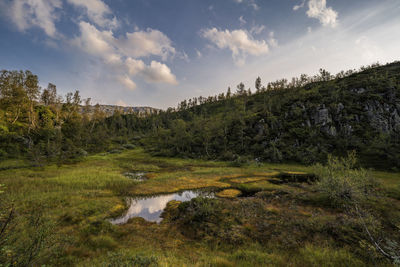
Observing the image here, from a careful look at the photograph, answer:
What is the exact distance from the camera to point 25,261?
4.86 metres

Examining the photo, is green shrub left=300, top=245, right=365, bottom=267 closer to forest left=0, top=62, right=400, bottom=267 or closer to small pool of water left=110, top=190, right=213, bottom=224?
forest left=0, top=62, right=400, bottom=267

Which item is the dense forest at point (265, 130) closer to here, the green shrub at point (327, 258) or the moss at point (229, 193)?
the moss at point (229, 193)

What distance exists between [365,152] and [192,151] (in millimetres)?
56903

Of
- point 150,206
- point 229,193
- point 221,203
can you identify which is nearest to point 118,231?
point 150,206

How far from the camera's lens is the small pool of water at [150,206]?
15781 millimetres

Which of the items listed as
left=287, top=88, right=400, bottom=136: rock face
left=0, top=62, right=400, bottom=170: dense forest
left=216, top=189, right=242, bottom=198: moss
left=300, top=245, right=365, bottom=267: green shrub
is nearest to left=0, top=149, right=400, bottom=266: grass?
left=300, top=245, right=365, bottom=267: green shrub

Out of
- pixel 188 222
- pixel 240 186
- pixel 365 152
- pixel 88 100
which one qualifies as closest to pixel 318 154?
pixel 365 152

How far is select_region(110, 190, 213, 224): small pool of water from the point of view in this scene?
1578cm

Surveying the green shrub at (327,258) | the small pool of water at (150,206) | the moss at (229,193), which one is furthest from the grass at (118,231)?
the small pool of water at (150,206)

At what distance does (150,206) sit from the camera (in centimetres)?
1891

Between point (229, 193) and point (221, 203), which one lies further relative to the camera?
point (229, 193)

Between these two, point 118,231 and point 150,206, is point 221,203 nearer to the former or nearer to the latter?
point 150,206

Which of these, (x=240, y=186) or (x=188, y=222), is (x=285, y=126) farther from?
(x=188, y=222)

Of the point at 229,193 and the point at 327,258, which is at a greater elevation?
the point at 327,258
